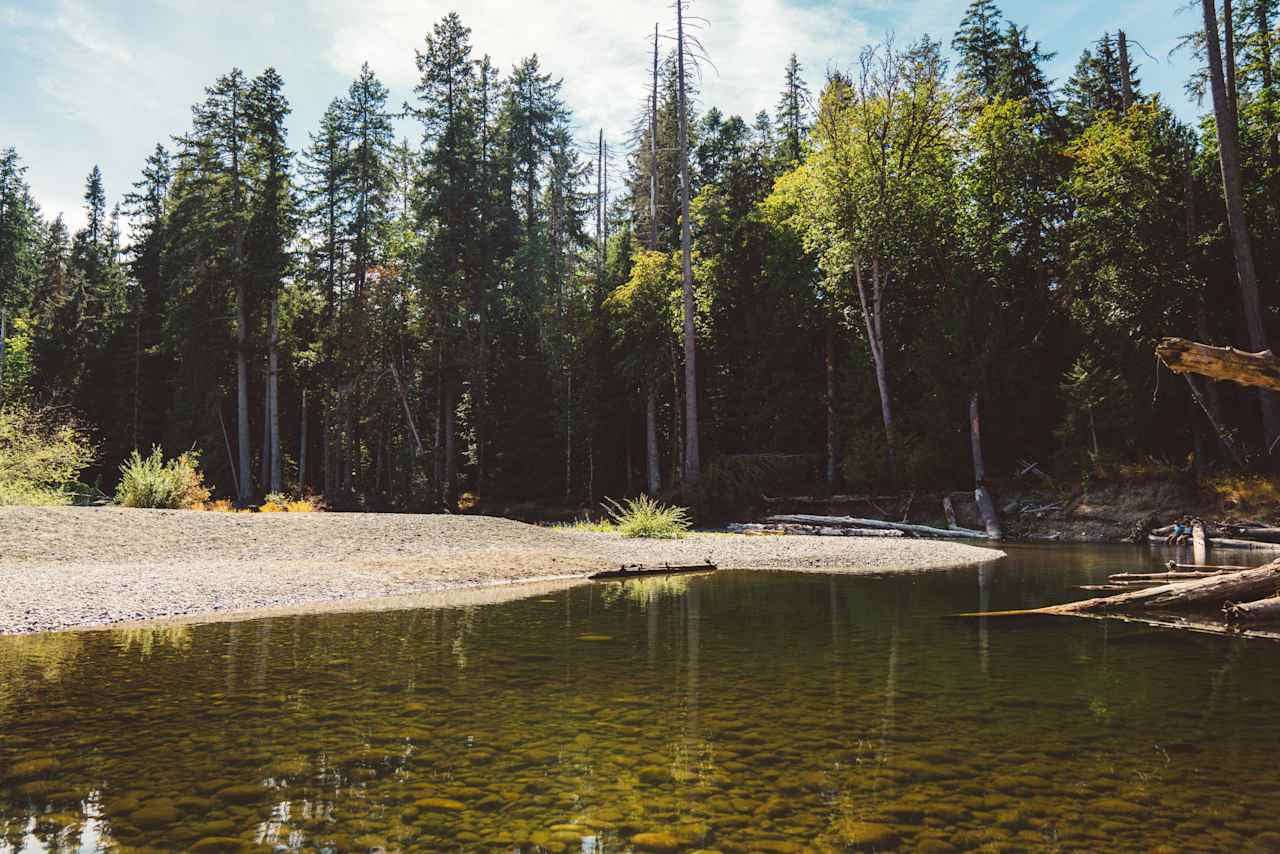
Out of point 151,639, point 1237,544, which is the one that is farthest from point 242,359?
point 1237,544

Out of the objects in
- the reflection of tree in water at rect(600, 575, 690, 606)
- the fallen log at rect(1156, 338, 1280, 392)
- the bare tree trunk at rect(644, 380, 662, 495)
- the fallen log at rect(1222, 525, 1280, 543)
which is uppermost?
the bare tree trunk at rect(644, 380, 662, 495)

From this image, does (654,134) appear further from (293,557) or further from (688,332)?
(293,557)

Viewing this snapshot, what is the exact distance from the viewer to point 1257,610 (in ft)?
24.1

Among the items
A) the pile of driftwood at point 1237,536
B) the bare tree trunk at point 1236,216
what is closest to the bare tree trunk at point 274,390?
the pile of driftwood at point 1237,536

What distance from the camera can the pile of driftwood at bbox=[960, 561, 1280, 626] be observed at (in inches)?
291

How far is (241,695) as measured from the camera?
511 cm

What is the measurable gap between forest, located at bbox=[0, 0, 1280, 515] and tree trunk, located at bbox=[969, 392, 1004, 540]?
370 mm

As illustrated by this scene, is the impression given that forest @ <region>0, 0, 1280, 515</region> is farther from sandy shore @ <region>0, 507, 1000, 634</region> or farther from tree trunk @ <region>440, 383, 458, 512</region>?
sandy shore @ <region>0, 507, 1000, 634</region>

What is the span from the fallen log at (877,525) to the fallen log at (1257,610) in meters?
13.9

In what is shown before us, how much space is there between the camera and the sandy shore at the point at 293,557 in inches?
355

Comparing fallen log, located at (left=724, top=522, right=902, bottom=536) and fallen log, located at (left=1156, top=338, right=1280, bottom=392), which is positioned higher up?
fallen log, located at (left=1156, top=338, right=1280, bottom=392)

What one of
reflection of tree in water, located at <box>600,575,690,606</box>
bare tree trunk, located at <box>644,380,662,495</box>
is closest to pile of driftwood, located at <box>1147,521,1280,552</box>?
reflection of tree in water, located at <box>600,575,690,606</box>

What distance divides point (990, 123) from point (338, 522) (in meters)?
23.9

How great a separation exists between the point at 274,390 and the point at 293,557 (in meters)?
23.6
